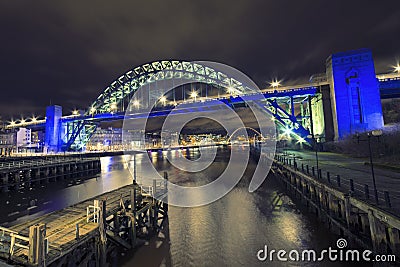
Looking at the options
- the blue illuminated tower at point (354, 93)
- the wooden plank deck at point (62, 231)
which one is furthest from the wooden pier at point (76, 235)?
the blue illuminated tower at point (354, 93)

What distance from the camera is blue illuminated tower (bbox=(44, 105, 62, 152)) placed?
4856cm

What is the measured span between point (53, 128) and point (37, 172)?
32876 millimetres

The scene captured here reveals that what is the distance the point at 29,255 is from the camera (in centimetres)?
431

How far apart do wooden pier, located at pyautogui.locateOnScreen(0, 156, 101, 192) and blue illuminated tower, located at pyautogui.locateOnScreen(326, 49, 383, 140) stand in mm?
31149

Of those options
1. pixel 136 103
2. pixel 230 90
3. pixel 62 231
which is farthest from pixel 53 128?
pixel 62 231

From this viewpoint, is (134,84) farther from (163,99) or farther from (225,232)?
(225,232)

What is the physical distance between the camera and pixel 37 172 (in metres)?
21.1

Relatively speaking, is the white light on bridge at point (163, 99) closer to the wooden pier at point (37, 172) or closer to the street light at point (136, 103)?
the street light at point (136, 103)

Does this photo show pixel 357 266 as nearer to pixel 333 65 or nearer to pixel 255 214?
pixel 255 214

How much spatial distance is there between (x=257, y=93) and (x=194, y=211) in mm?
25368

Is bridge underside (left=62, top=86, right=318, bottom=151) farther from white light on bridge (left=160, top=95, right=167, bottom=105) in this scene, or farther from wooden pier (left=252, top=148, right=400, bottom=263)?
wooden pier (left=252, top=148, right=400, bottom=263)

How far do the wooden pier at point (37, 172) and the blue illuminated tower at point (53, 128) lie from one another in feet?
91.1

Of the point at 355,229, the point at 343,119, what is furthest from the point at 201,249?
the point at 343,119

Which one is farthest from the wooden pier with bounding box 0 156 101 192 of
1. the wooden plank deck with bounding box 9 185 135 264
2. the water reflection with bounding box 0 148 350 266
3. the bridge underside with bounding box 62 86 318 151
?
the bridge underside with bounding box 62 86 318 151
